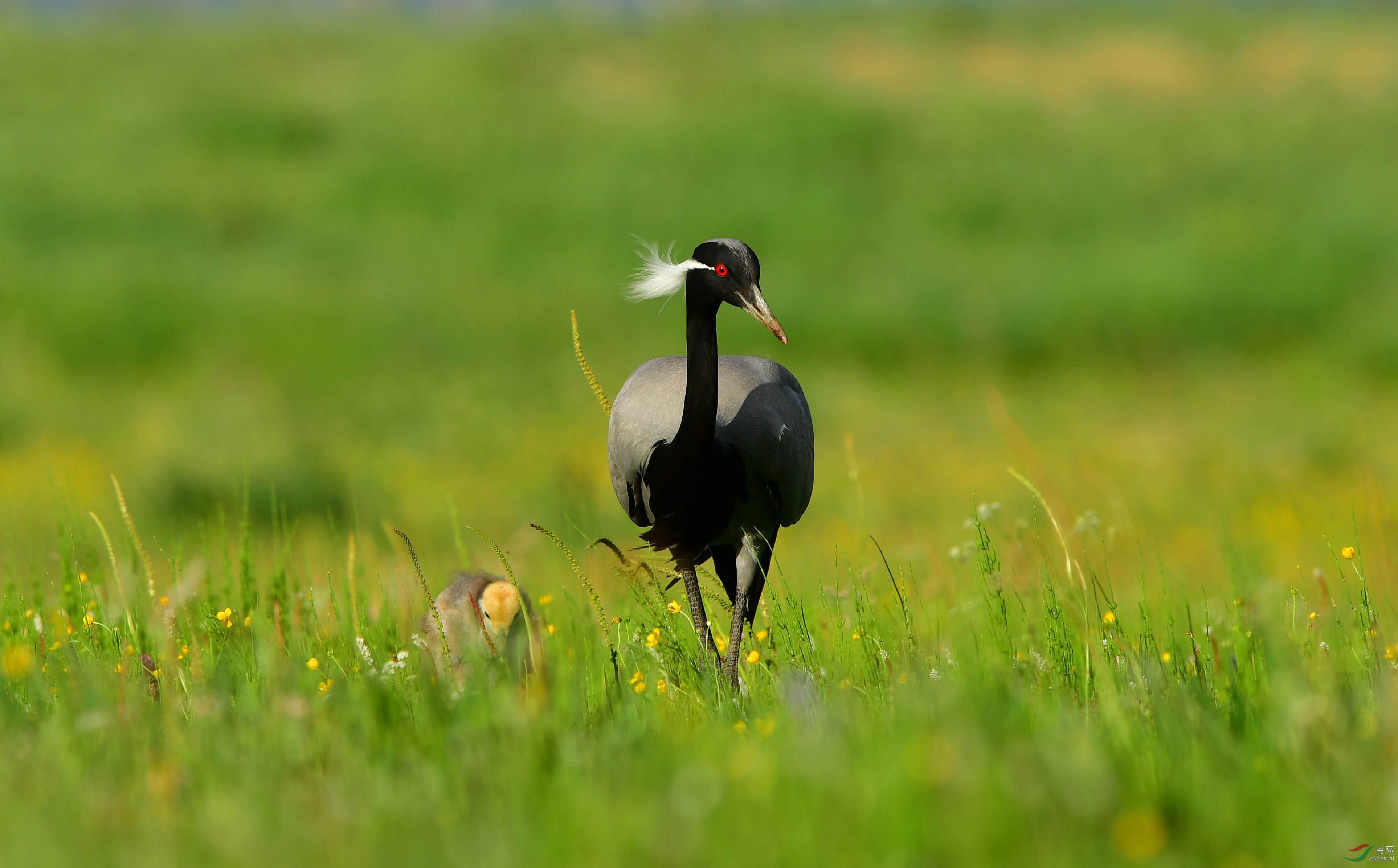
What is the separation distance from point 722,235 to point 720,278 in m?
16.2

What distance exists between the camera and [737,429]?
423 cm

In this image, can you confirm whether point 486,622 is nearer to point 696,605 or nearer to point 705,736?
point 696,605

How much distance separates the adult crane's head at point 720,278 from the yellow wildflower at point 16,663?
2.06 meters

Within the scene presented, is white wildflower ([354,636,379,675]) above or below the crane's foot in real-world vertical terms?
above

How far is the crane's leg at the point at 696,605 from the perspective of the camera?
4207 mm

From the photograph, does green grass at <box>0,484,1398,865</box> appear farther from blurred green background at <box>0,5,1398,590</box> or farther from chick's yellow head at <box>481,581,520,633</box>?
blurred green background at <box>0,5,1398,590</box>

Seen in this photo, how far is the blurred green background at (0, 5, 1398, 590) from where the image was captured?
11.4 metres

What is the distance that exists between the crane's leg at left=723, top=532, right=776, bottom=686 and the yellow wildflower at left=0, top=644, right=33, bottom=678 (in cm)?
210

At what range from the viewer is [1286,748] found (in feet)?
8.43

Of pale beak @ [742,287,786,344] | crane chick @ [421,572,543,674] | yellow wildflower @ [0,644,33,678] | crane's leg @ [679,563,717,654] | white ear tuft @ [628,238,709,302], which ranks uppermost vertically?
white ear tuft @ [628,238,709,302]

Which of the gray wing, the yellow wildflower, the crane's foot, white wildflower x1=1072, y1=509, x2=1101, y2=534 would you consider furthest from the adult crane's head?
the yellow wildflower

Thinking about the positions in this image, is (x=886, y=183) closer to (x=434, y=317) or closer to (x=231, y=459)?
(x=434, y=317)

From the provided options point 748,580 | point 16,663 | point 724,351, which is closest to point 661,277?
point 748,580

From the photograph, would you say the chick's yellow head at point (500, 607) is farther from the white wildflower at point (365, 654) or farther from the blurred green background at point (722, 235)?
the white wildflower at point (365, 654)
